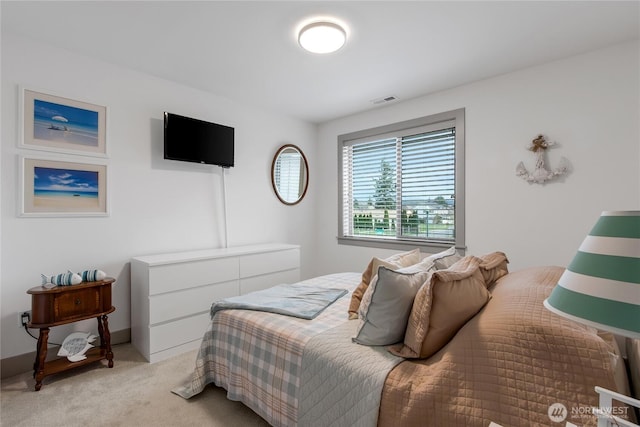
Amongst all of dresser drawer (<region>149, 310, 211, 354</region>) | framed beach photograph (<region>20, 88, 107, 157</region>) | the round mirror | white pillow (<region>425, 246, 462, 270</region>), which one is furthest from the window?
framed beach photograph (<region>20, 88, 107, 157</region>)

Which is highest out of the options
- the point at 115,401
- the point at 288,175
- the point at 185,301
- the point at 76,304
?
the point at 288,175

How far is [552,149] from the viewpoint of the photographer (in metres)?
2.66

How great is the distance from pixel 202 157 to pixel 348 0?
6.74 feet

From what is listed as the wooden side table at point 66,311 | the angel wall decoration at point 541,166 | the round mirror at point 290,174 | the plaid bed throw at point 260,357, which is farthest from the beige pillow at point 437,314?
the round mirror at point 290,174

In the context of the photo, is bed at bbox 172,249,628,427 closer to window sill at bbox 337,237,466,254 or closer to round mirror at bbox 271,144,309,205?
window sill at bbox 337,237,466,254

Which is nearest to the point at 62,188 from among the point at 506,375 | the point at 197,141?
the point at 197,141

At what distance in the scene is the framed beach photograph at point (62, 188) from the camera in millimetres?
2311

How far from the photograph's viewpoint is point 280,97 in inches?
138

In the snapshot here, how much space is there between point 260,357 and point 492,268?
58.1 inches

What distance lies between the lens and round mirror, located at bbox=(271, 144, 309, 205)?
13.4ft

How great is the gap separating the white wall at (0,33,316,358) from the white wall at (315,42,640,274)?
226 cm

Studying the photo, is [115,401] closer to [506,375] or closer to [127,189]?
[127,189]

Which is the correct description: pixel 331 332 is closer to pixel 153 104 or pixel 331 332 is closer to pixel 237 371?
pixel 237 371

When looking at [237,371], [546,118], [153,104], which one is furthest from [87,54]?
[546,118]
